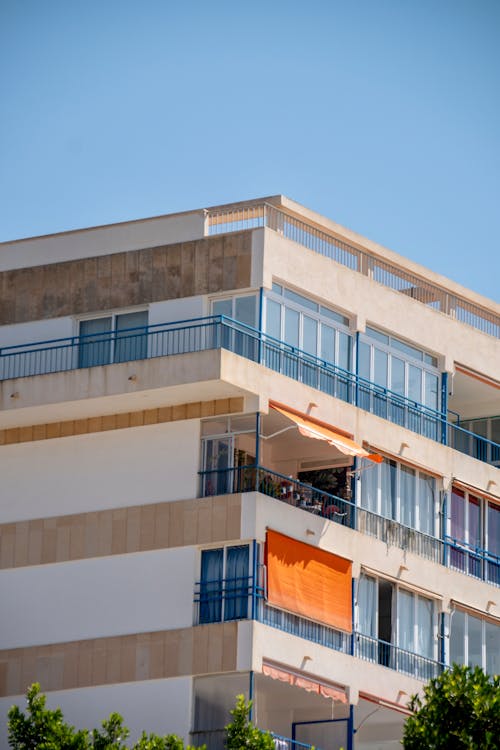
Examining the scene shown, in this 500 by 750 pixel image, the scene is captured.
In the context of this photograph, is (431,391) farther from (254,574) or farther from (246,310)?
(254,574)

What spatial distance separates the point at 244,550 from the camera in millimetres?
48938

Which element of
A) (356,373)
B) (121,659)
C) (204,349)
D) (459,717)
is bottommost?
(459,717)

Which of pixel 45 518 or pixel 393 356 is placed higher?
pixel 393 356

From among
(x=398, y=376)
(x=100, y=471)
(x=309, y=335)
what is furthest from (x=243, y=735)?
(x=398, y=376)

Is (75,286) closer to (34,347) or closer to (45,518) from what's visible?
(34,347)

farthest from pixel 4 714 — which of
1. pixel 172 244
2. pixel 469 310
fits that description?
pixel 469 310

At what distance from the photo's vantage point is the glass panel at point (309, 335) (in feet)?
172

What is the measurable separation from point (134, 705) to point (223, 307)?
9.61 m

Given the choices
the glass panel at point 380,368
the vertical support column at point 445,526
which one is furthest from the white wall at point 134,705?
the glass panel at point 380,368

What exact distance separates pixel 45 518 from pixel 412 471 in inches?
385

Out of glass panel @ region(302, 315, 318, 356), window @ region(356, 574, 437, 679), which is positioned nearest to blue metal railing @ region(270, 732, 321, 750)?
window @ region(356, 574, 437, 679)

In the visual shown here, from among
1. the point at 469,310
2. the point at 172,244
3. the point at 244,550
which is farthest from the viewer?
the point at 469,310

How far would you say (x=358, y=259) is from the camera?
179 feet

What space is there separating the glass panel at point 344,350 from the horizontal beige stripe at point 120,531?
581 centimetres
